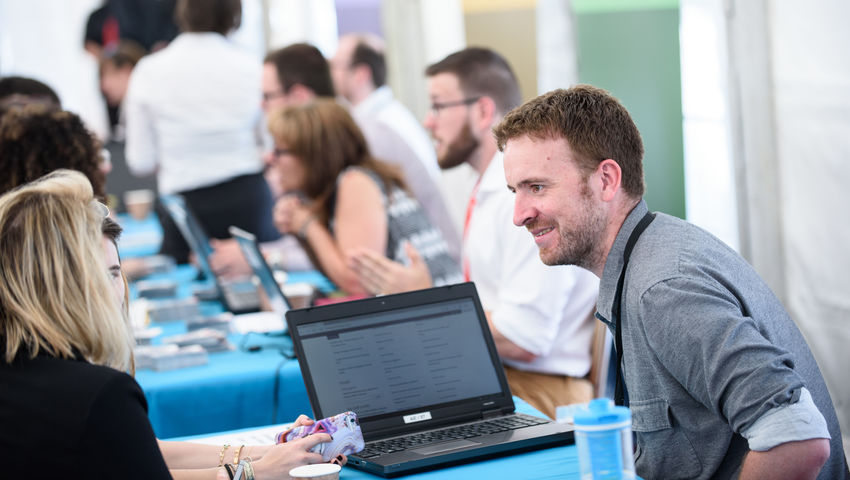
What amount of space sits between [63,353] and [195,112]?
3.91 m

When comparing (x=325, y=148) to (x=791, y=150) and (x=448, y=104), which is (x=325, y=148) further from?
(x=791, y=150)

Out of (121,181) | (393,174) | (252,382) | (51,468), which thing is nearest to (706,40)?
(393,174)

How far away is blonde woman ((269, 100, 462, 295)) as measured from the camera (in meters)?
3.61

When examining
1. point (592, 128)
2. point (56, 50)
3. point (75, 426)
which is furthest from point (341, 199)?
point (56, 50)

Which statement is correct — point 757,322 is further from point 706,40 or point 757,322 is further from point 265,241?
point 265,241

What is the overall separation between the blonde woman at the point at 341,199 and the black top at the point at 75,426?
217 cm

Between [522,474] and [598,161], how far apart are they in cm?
56

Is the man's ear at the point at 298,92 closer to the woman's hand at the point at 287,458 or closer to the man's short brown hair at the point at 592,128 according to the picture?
the man's short brown hair at the point at 592,128

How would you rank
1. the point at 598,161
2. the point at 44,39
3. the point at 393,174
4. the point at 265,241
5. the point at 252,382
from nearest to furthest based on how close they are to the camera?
the point at 598,161
the point at 252,382
the point at 393,174
the point at 265,241
the point at 44,39

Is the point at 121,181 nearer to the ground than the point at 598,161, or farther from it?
nearer to the ground

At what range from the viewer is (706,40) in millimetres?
3350

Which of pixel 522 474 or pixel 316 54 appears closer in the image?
pixel 522 474

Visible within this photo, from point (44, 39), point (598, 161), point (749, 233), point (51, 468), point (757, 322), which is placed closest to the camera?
point (51, 468)

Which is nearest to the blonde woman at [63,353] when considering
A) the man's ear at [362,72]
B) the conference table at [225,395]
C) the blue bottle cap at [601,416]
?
the blue bottle cap at [601,416]
